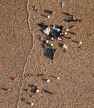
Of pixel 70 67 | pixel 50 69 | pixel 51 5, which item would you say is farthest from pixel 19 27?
pixel 70 67

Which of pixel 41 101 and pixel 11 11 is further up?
pixel 11 11

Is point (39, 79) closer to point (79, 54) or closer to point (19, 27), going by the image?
point (79, 54)

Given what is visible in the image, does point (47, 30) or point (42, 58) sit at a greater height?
point (47, 30)

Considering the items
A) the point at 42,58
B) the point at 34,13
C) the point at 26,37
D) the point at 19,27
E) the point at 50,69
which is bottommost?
the point at 50,69

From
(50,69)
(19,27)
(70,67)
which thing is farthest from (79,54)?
(19,27)

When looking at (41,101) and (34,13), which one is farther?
(41,101)

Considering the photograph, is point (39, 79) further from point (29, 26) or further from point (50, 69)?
point (29, 26)
